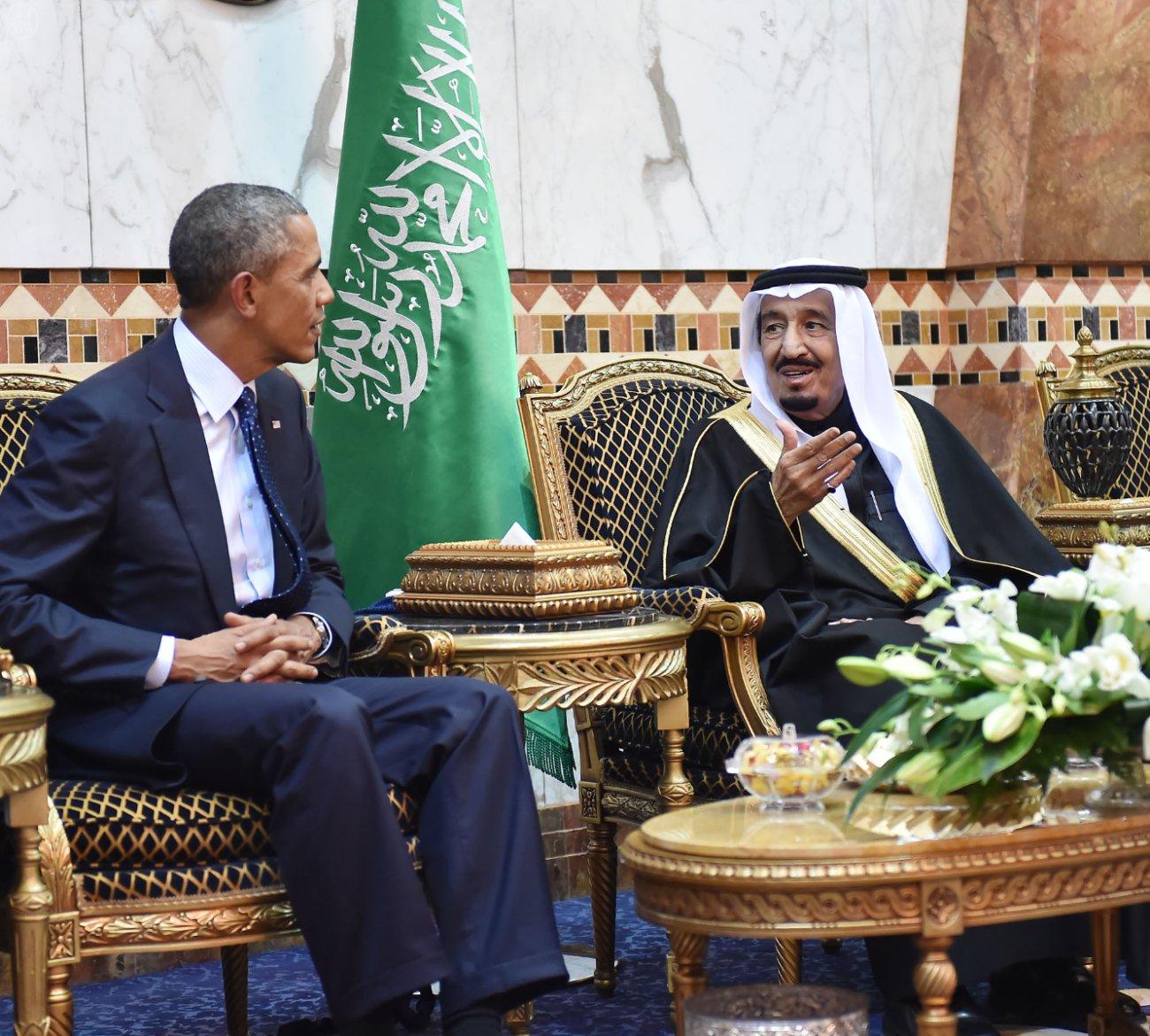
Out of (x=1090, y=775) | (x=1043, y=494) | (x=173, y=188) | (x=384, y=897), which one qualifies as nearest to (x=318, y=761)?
(x=384, y=897)

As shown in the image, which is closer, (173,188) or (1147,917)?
(1147,917)

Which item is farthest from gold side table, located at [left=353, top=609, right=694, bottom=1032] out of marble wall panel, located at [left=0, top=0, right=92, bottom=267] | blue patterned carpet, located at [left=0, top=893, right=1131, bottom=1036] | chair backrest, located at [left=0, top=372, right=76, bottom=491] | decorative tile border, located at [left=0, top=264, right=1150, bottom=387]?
marble wall panel, located at [left=0, top=0, right=92, bottom=267]

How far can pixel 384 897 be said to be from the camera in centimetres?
311

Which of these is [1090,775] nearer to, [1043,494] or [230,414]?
[230,414]

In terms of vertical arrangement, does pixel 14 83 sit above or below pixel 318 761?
above

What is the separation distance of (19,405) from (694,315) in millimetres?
2444

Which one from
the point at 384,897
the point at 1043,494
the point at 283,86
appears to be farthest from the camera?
the point at 1043,494

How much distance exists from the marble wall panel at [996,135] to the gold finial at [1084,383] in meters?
0.83

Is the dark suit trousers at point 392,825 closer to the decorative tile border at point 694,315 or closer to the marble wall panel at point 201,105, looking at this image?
the decorative tile border at point 694,315

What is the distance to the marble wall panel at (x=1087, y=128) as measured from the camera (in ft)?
20.2

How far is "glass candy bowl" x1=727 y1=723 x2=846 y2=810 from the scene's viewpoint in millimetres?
2893

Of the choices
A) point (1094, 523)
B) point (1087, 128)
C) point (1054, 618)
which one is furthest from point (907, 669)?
point (1087, 128)

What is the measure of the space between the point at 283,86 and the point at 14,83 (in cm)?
73

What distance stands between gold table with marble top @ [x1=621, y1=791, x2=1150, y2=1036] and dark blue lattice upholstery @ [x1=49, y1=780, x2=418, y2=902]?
2.39 feet
